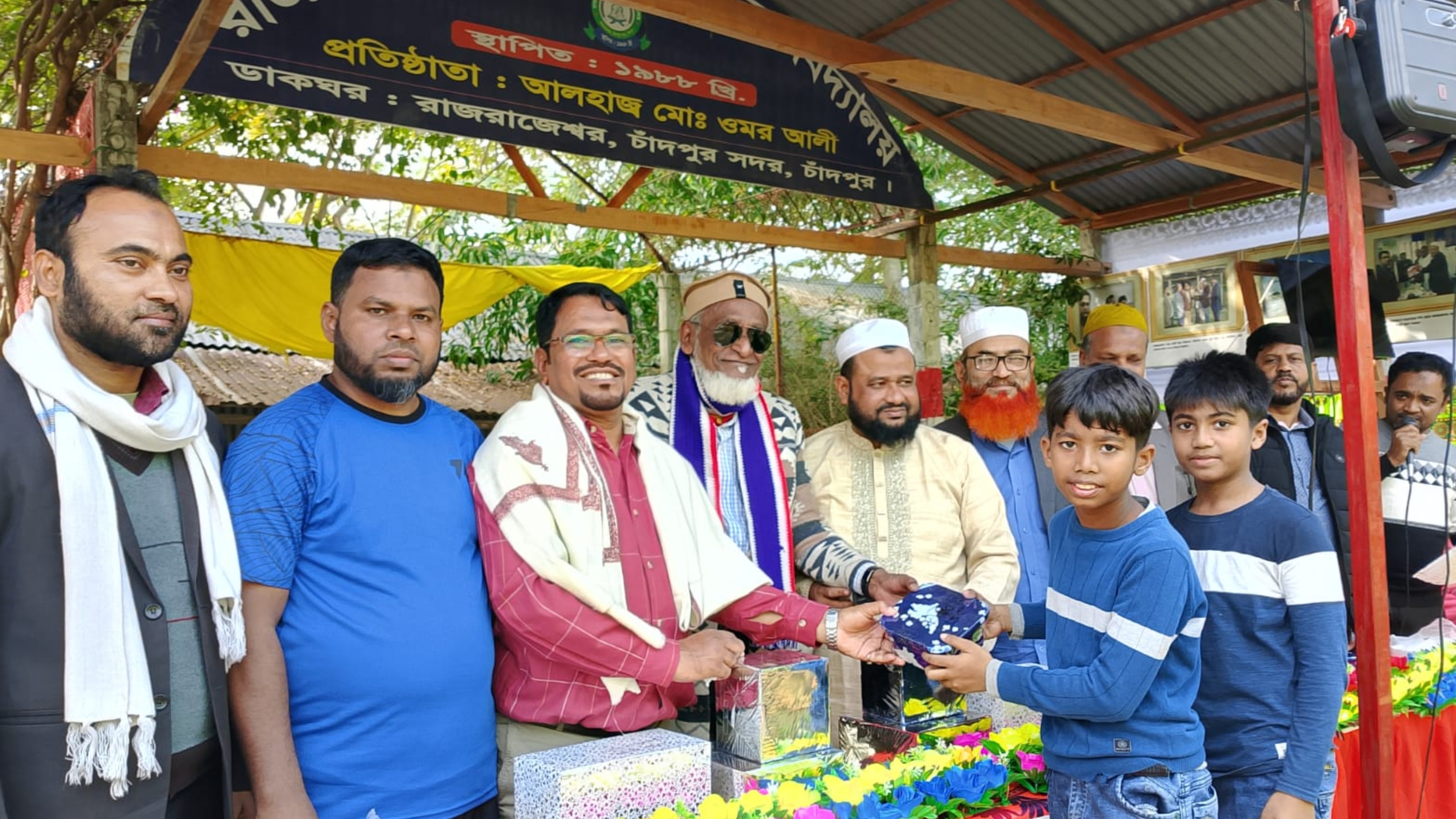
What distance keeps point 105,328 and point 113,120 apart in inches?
135

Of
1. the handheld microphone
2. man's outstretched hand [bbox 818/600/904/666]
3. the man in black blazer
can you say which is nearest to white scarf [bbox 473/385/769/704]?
man's outstretched hand [bbox 818/600/904/666]

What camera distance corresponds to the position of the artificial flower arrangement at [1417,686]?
2.91 meters

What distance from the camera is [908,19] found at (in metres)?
5.67

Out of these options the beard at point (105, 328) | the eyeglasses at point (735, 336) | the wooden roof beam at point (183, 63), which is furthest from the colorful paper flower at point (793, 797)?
the wooden roof beam at point (183, 63)

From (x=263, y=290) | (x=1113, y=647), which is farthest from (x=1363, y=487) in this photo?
(x=263, y=290)

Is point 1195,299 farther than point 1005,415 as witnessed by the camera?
Yes

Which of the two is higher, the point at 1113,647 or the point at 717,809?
the point at 1113,647

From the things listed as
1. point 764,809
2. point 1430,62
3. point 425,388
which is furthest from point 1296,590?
point 425,388

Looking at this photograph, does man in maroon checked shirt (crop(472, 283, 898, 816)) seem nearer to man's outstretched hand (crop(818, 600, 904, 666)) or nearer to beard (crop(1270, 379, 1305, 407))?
man's outstretched hand (crop(818, 600, 904, 666))

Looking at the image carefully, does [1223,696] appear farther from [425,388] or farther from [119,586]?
[425,388]

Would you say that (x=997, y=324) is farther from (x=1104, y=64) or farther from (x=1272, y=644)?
(x=1104, y=64)

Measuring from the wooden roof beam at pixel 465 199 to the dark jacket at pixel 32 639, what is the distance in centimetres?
353

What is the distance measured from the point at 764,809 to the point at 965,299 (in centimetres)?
1251

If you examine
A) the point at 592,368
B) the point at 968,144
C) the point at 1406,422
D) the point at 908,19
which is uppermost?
the point at 908,19
